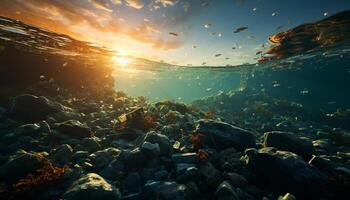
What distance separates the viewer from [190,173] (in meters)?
6.31

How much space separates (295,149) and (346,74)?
4965cm

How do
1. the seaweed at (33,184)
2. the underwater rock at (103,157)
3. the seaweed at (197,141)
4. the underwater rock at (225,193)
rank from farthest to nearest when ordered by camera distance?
the seaweed at (197,141) < the underwater rock at (103,157) < the seaweed at (33,184) < the underwater rock at (225,193)

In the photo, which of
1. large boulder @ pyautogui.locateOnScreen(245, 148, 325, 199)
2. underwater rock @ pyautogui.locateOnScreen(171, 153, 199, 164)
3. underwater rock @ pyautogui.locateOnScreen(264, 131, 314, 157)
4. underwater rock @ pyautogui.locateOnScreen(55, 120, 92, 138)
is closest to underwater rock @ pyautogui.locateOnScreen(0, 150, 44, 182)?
underwater rock @ pyautogui.locateOnScreen(55, 120, 92, 138)

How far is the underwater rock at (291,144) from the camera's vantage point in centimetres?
809

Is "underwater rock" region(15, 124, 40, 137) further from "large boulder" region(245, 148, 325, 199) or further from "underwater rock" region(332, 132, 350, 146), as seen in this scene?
"underwater rock" region(332, 132, 350, 146)

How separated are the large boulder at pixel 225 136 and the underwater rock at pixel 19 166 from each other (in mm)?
5748

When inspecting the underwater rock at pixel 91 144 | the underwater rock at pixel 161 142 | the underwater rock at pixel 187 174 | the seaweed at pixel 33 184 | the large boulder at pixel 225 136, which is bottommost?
the seaweed at pixel 33 184

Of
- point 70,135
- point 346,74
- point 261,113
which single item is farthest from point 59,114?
point 346,74

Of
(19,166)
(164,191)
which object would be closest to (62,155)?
Result: (19,166)

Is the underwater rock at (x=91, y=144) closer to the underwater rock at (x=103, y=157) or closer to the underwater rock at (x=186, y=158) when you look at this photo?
the underwater rock at (x=103, y=157)

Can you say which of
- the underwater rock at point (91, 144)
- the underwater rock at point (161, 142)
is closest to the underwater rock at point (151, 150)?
the underwater rock at point (161, 142)

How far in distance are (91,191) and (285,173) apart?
502cm

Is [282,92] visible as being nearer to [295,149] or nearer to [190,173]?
[295,149]

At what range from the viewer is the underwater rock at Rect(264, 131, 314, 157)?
8.09 meters
